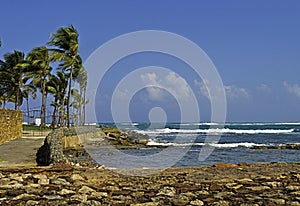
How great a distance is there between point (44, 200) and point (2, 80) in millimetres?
41003

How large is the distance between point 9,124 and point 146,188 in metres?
17.2

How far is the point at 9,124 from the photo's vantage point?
22.5m

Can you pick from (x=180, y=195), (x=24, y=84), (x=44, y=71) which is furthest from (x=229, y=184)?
(x=24, y=84)

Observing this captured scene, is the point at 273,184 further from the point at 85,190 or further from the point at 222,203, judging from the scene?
the point at 85,190

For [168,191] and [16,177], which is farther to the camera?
[16,177]

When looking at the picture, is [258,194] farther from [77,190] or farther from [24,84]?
[24,84]

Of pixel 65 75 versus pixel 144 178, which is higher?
pixel 65 75

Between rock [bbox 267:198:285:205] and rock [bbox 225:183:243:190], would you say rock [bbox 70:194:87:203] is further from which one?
rock [bbox 267:198:285:205]

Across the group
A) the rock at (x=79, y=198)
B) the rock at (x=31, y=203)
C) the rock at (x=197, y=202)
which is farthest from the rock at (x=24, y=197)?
the rock at (x=197, y=202)

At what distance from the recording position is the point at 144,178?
831 centimetres

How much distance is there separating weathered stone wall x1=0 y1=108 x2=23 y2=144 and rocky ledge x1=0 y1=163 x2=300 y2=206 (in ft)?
40.3

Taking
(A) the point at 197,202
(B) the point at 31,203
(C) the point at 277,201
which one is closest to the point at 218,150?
(C) the point at 277,201

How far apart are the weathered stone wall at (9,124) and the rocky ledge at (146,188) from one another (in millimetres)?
12286

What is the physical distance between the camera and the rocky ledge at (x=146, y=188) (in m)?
6.05
